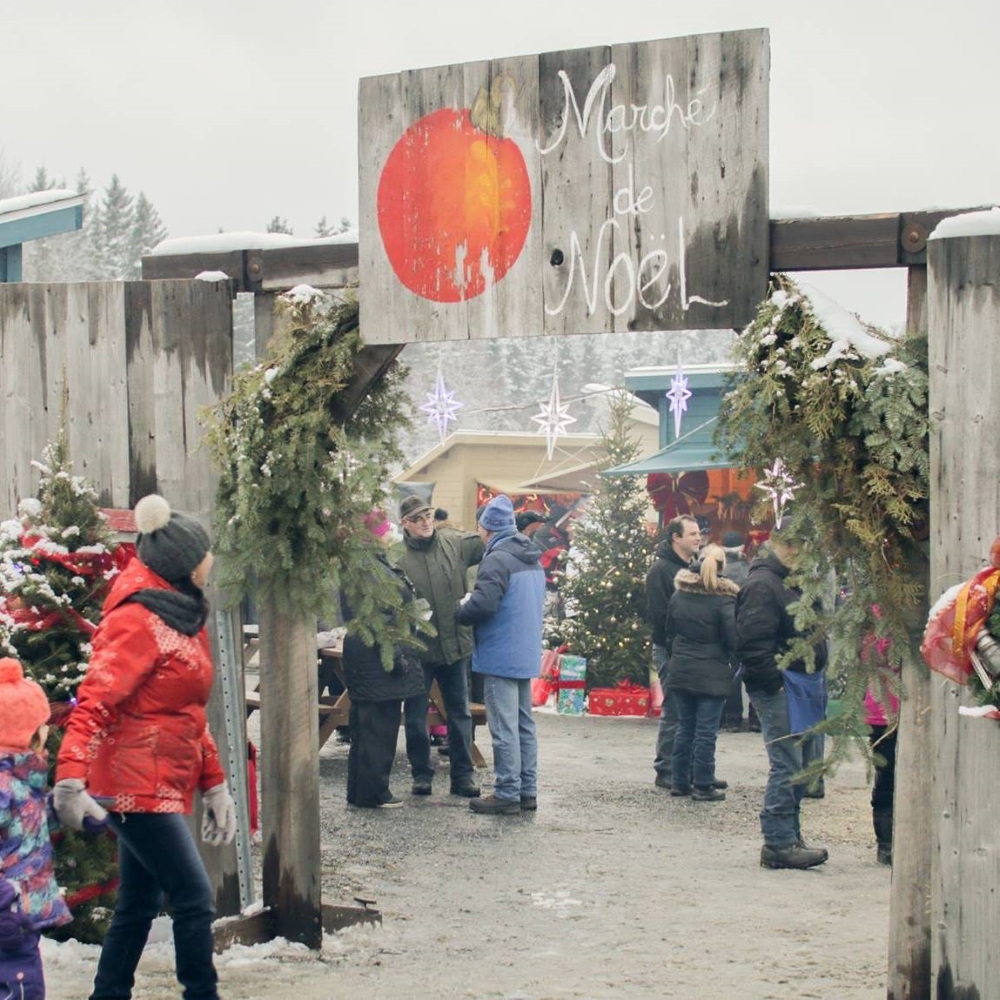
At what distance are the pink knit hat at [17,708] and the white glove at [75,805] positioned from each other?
0.64 ft

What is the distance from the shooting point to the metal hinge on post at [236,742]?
681 centimetres

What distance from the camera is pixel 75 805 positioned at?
16.0 feet

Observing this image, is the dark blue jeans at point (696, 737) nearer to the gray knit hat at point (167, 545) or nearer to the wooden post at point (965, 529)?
the wooden post at point (965, 529)

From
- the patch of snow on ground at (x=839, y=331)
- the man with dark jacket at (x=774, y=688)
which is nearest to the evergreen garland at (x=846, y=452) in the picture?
the patch of snow on ground at (x=839, y=331)

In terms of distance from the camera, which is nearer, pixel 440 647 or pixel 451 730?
pixel 440 647

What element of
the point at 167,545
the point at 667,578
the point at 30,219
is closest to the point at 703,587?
the point at 667,578

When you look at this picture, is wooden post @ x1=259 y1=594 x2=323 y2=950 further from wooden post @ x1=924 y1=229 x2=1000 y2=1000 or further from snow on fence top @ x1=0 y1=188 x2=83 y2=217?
snow on fence top @ x1=0 y1=188 x2=83 y2=217

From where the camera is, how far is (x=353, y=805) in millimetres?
10398

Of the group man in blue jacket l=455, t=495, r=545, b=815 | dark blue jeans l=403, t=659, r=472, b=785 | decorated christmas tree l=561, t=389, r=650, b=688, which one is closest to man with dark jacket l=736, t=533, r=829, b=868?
man in blue jacket l=455, t=495, r=545, b=815

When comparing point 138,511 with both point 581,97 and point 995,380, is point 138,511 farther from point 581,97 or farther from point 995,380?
point 995,380

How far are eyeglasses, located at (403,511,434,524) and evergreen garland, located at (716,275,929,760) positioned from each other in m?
5.42

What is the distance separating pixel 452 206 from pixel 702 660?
5137 mm

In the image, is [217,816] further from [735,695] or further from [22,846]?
[735,695]

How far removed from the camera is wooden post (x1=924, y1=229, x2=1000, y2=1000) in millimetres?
5109
